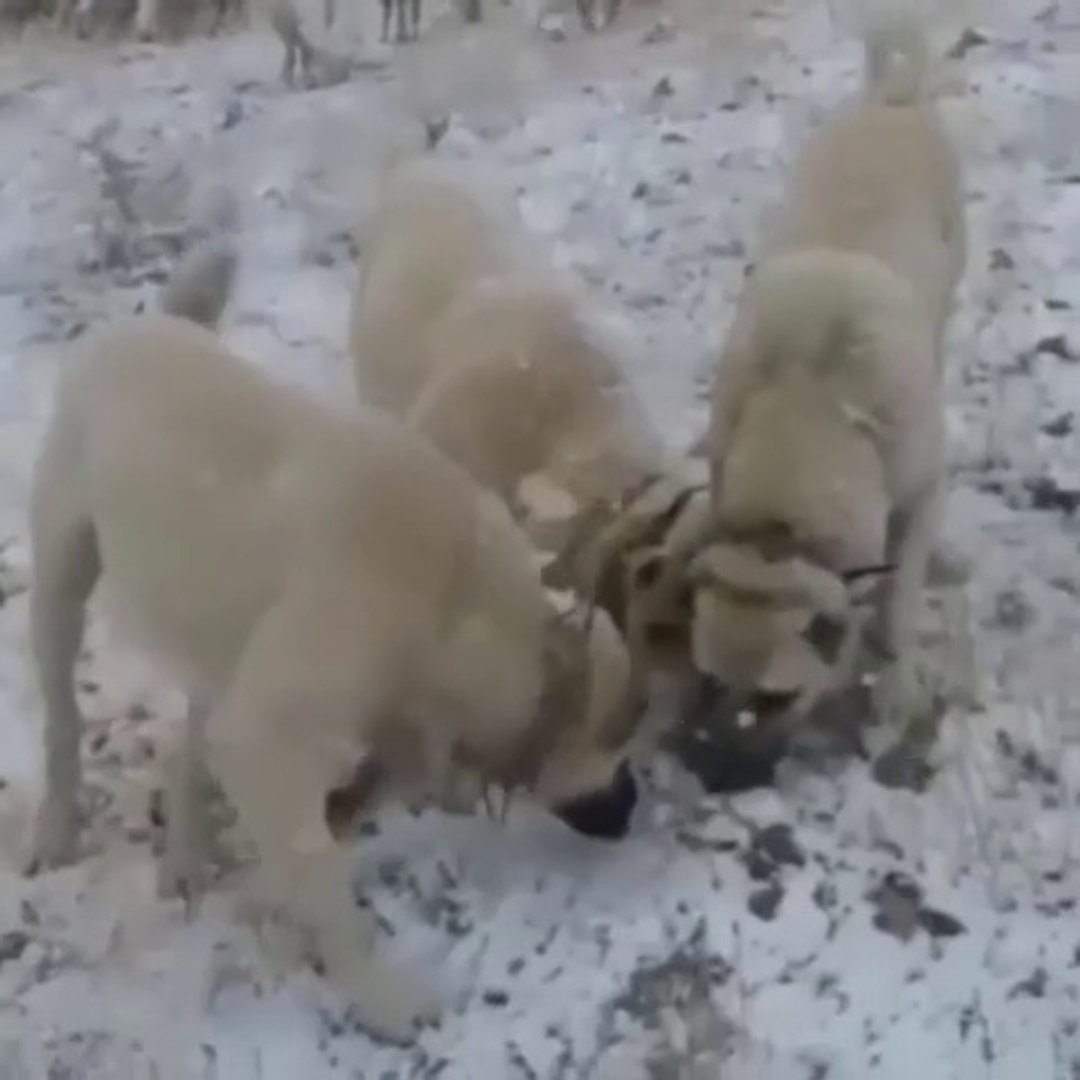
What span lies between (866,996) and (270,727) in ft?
1.72

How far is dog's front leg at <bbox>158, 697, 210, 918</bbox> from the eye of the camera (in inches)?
Answer: 73.0

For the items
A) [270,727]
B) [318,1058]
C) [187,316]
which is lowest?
[318,1058]

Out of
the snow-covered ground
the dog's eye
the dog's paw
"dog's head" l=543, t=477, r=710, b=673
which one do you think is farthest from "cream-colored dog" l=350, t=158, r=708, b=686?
the dog's paw

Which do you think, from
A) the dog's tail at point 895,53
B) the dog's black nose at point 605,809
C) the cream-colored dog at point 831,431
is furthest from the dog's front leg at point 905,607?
the dog's tail at point 895,53

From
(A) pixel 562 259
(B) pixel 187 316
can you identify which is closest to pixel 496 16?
(A) pixel 562 259

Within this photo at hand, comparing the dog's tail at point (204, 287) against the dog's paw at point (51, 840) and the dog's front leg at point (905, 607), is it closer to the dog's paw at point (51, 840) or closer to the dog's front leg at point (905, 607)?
the dog's paw at point (51, 840)

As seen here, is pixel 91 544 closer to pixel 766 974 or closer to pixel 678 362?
pixel 766 974

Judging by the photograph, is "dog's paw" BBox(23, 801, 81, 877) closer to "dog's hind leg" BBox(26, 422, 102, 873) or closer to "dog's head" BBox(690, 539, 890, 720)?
"dog's hind leg" BBox(26, 422, 102, 873)

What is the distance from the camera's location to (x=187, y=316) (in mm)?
1956

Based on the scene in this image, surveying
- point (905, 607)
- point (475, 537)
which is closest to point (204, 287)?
point (475, 537)

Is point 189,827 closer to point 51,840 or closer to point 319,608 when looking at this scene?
point 51,840

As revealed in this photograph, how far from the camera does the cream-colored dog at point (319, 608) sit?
5.30ft

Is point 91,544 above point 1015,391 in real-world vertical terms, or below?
above

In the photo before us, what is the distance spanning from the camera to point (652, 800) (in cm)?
193
